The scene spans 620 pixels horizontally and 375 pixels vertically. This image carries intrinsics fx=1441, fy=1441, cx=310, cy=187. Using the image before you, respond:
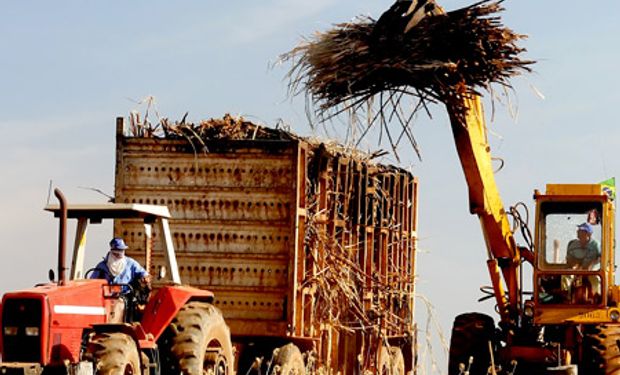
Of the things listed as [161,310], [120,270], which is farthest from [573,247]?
[120,270]

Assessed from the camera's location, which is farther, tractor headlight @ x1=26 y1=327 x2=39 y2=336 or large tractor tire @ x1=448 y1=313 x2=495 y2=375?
large tractor tire @ x1=448 y1=313 x2=495 y2=375

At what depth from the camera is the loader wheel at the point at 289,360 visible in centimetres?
1529

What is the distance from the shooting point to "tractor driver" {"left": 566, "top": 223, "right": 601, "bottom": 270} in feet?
51.7

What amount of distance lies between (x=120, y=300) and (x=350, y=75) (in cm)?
424

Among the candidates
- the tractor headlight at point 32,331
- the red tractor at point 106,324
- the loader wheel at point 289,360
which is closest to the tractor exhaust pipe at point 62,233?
the red tractor at point 106,324

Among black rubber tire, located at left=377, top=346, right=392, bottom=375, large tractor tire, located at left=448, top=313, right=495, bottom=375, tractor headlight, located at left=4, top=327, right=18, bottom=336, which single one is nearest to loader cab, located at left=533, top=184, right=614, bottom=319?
large tractor tire, located at left=448, top=313, right=495, bottom=375

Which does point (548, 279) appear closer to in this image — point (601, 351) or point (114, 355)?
point (601, 351)

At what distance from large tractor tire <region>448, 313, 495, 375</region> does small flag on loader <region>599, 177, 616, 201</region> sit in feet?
6.90

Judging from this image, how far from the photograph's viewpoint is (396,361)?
19672 millimetres

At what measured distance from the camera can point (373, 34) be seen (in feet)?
51.9

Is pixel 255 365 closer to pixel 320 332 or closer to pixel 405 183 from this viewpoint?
pixel 320 332

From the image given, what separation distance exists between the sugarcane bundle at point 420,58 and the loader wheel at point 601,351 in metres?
2.91

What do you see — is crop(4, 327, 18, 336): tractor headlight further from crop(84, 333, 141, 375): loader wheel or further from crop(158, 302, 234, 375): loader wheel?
crop(158, 302, 234, 375): loader wheel

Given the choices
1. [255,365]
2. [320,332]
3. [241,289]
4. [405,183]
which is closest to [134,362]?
[255,365]
